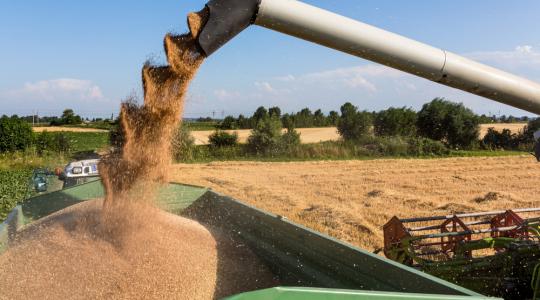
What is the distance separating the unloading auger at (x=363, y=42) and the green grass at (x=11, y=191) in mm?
5858

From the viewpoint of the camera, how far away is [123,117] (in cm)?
336

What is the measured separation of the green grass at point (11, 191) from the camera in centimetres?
895

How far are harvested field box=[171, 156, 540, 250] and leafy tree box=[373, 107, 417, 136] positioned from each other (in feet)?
34.5

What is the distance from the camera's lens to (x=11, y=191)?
10.7 m

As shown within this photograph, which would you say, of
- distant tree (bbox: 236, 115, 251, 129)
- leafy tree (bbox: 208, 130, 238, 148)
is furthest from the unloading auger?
distant tree (bbox: 236, 115, 251, 129)

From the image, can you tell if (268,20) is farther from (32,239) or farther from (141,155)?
(32,239)

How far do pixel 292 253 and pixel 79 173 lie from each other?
11.3 feet

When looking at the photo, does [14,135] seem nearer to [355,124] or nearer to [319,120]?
[355,124]

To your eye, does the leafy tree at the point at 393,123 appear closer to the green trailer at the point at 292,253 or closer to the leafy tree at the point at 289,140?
the leafy tree at the point at 289,140

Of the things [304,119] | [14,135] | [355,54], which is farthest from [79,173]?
[304,119]

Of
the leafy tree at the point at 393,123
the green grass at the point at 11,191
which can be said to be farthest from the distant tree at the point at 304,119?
the green grass at the point at 11,191

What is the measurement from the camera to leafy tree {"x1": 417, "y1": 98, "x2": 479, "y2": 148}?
2841 cm

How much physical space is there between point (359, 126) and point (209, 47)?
26447 millimetres

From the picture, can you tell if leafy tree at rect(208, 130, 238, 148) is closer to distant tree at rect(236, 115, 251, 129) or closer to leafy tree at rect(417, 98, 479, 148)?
leafy tree at rect(417, 98, 479, 148)
